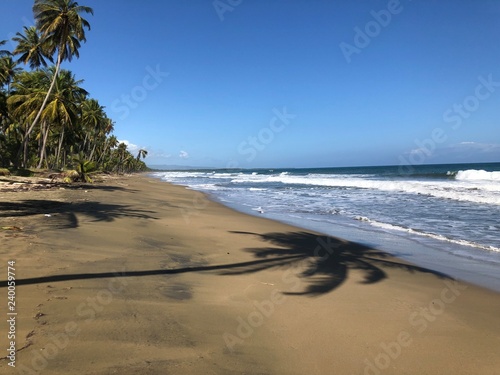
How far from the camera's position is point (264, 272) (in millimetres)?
6172

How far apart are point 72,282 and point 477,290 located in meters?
6.71

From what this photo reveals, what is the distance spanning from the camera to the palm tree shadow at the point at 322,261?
19.6 feet

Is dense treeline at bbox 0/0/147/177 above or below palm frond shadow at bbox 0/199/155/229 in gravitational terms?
above

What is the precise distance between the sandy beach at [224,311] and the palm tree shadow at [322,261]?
0.15ft

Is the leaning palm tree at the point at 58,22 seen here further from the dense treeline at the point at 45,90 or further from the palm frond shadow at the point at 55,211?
the palm frond shadow at the point at 55,211

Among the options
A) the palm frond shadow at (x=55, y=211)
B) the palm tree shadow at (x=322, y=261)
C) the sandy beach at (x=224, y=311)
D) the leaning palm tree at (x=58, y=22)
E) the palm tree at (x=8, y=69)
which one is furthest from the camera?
the palm tree at (x=8, y=69)

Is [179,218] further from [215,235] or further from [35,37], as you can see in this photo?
[35,37]

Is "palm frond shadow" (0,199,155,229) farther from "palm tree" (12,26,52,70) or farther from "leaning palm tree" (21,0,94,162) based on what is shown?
"palm tree" (12,26,52,70)

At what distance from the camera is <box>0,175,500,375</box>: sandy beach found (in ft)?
9.93

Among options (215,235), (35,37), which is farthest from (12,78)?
(215,235)

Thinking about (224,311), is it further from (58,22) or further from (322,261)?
(58,22)

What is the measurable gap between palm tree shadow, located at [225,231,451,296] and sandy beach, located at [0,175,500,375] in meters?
0.05

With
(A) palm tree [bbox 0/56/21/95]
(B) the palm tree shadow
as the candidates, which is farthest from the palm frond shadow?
(A) palm tree [bbox 0/56/21/95]

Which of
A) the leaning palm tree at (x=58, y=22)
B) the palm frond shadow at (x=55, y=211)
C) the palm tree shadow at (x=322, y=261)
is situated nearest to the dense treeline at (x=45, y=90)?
the leaning palm tree at (x=58, y=22)
